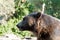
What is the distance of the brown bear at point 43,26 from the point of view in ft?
21.5

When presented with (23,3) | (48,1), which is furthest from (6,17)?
(48,1)

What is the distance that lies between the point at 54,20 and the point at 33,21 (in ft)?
1.71

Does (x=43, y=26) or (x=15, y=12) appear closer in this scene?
(x=43, y=26)

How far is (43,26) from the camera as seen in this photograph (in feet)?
22.2

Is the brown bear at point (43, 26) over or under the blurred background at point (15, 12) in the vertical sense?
over

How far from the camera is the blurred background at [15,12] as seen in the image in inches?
852

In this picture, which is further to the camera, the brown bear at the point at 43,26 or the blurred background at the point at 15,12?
the blurred background at the point at 15,12

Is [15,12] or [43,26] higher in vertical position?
[43,26]

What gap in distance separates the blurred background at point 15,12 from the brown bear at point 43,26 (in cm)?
1275

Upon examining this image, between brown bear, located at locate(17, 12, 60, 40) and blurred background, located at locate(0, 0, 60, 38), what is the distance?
41.8 ft

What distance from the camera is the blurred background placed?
21641 mm

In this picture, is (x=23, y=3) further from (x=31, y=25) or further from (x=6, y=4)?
(x=31, y=25)

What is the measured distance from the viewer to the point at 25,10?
2472cm

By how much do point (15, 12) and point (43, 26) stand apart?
61.2ft
